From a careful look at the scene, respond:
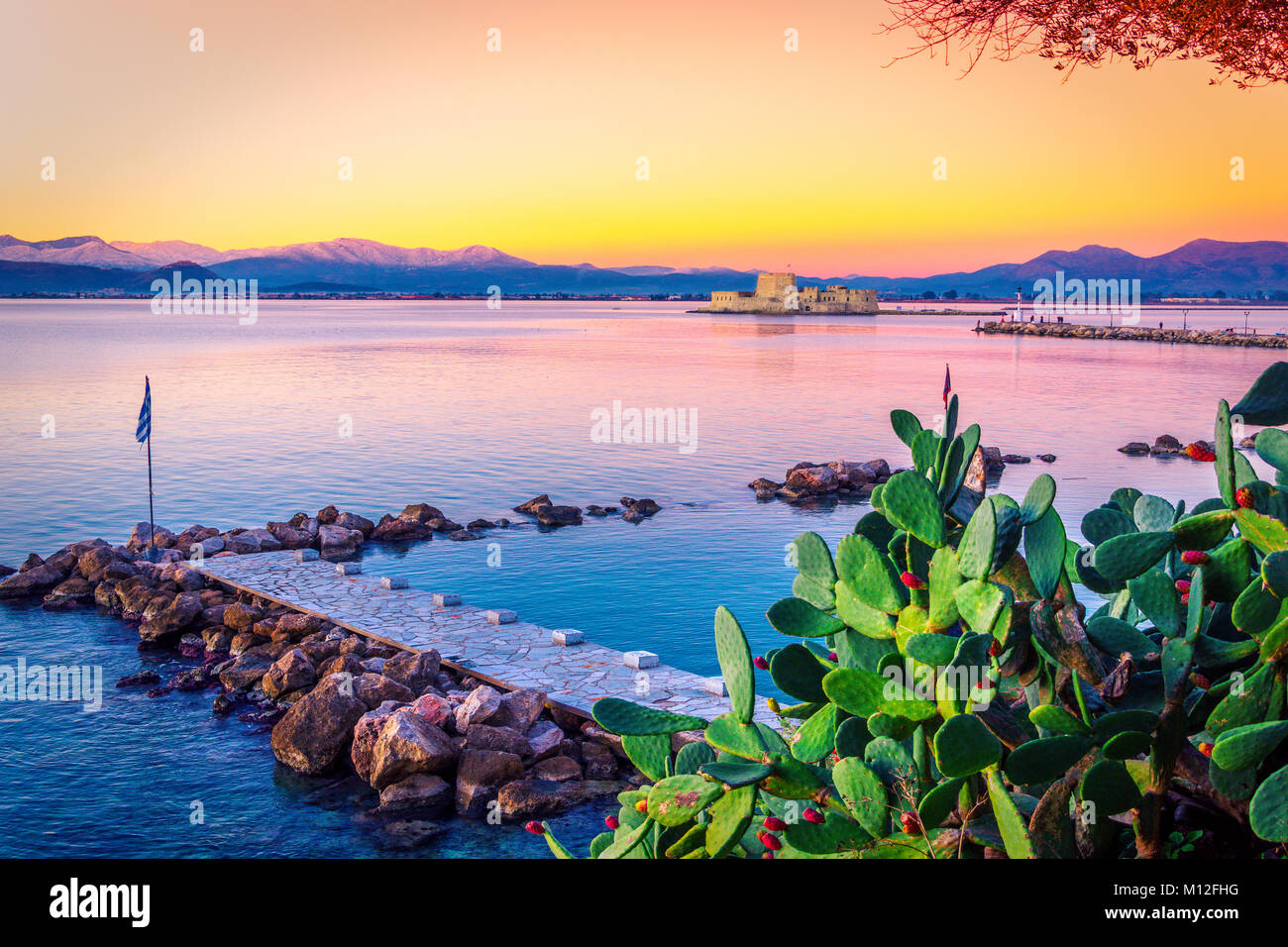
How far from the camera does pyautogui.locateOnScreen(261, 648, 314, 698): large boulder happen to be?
45.1 ft

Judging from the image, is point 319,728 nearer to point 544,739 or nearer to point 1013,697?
point 544,739

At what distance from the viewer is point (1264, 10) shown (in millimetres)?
5988

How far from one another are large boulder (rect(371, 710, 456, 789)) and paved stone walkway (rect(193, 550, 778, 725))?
5.49 feet

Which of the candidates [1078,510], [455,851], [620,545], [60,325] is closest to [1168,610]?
[455,851]

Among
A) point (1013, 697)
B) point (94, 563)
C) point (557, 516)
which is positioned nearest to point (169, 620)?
point (94, 563)

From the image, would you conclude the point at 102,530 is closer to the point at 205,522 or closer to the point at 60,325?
the point at 205,522

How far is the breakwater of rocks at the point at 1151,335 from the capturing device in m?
99.9

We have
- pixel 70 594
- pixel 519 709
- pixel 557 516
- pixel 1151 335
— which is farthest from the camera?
pixel 1151 335

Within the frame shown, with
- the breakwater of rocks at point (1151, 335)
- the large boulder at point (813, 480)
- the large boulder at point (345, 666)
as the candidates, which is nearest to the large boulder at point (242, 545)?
the large boulder at point (345, 666)

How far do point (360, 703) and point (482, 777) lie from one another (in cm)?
226

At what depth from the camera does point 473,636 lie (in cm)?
1501

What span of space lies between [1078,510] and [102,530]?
86.2ft

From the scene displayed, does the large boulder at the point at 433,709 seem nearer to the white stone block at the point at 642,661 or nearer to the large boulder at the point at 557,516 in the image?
the white stone block at the point at 642,661

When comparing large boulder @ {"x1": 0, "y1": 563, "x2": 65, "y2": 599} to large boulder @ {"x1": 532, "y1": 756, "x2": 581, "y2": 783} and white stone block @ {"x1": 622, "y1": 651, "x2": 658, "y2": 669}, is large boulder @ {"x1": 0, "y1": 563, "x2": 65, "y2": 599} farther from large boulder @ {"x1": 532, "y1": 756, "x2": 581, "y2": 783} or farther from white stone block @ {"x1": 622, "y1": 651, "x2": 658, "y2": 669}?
large boulder @ {"x1": 532, "y1": 756, "x2": 581, "y2": 783}
